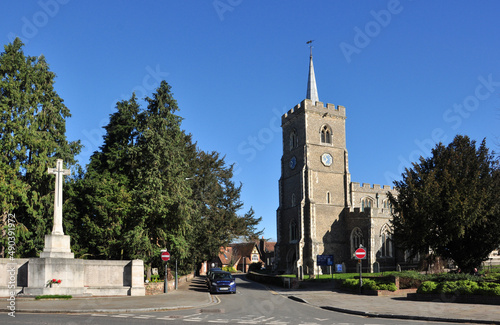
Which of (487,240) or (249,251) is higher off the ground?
(487,240)

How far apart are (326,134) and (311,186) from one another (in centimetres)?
834

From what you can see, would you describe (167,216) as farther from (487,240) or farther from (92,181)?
(487,240)

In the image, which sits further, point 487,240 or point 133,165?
point 133,165

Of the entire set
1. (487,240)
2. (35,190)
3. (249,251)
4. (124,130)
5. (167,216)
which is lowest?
(249,251)

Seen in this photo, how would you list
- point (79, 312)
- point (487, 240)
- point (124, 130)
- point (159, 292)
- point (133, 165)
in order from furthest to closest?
1. point (124, 130)
2. point (133, 165)
3. point (487, 240)
4. point (159, 292)
5. point (79, 312)

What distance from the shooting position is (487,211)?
26.6 meters

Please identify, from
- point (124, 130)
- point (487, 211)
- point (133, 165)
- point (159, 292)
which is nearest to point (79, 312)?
point (159, 292)

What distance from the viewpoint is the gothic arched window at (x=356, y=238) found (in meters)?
51.2

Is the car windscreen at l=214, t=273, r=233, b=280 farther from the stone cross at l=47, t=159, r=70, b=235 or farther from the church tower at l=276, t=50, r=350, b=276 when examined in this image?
the church tower at l=276, t=50, r=350, b=276

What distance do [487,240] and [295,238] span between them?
28.3 meters

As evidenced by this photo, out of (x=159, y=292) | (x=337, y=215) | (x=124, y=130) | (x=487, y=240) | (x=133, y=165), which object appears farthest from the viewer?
(x=337, y=215)

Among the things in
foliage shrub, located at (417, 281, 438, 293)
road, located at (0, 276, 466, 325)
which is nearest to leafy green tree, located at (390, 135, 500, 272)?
foliage shrub, located at (417, 281, 438, 293)

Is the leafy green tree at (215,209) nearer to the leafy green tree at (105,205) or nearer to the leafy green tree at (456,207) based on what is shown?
the leafy green tree at (105,205)

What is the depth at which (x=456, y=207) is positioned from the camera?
26047 millimetres
